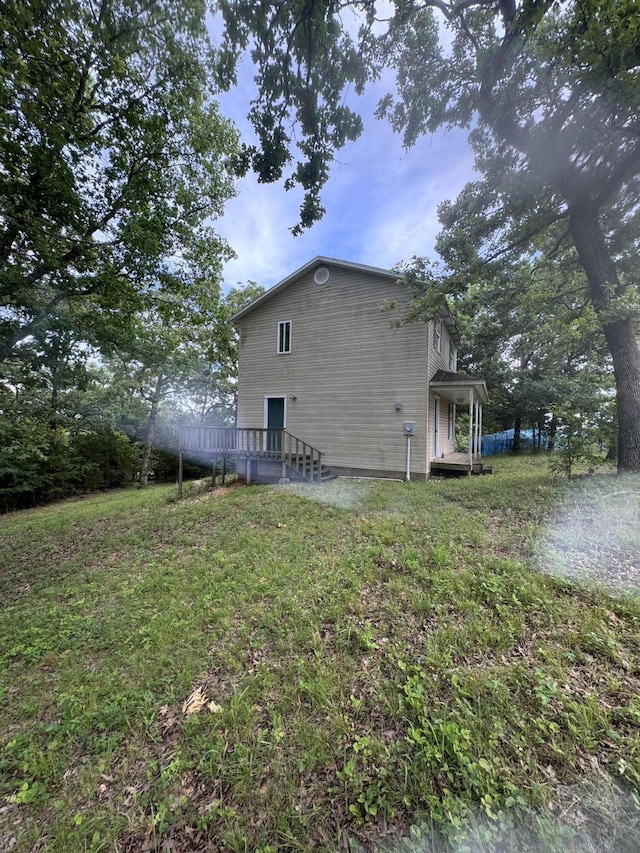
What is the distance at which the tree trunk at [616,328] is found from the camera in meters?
5.82

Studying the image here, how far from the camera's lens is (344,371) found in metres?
10.1

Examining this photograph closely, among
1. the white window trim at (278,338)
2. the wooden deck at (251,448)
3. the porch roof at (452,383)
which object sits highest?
the white window trim at (278,338)

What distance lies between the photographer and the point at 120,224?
20.3ft

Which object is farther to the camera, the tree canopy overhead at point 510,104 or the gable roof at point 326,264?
the gable roof at point 326,264

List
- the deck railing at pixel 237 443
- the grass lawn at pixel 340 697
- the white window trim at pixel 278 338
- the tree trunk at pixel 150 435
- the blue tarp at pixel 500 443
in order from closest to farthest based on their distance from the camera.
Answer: the grass lawn at pixel 340 697
the deck railing at pixel 237 443
the white window trim at pixel 278 338
the tree trunk at pixel 150 435
the blue tarp at pixel 500 443

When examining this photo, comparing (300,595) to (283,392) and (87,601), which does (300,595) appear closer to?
(87,601)

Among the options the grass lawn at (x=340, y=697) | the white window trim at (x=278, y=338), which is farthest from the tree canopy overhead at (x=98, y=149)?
the grass lawn at (x=340, y=697)

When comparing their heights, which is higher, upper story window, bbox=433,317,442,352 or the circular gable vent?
the circular gable vent

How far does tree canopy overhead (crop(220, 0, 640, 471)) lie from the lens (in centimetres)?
388

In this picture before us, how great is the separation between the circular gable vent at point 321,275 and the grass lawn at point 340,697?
8849 mm

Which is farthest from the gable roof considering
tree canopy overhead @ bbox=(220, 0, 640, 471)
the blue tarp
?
the blue tarp

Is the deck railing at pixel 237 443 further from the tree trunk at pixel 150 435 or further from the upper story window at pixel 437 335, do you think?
the tree trunk at pixel 150 435

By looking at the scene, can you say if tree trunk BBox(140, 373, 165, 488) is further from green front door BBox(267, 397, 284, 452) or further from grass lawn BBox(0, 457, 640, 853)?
grass lawn BBox(0, 457, 640, 853)

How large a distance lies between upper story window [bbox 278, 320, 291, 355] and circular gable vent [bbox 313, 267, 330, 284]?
171 cm
